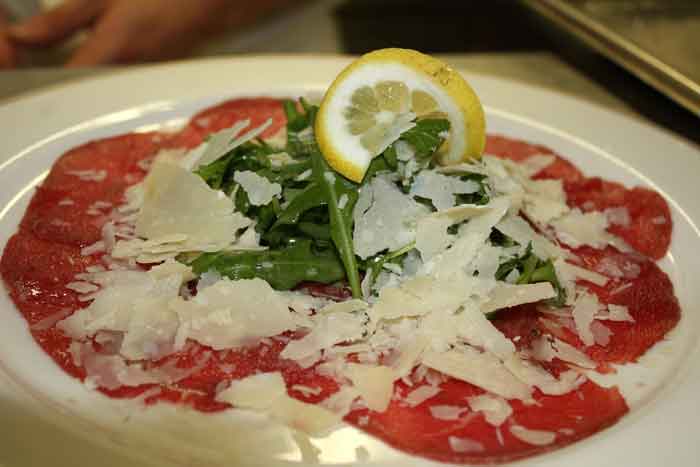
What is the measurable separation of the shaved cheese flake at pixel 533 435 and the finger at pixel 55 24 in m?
3.30

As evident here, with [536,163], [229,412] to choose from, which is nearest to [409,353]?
[229,412]

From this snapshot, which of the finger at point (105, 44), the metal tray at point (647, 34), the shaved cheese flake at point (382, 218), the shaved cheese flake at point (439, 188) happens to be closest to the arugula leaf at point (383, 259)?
the shaved cheese flake at point (382, 218)

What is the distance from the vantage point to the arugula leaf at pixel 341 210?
1.91 m

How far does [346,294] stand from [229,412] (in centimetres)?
52

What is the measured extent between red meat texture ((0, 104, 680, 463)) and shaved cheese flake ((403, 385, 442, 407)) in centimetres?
1

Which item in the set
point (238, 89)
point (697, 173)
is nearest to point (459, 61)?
point (238, 89)

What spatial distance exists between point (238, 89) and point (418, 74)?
1.18 meters

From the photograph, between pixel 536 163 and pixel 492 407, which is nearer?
pixel 492 407

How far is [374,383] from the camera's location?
64.5 inches

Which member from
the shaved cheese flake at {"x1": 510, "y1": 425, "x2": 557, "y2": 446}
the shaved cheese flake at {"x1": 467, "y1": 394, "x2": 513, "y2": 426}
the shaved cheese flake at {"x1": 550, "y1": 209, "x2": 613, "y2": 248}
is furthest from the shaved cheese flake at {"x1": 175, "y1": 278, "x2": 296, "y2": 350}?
the shaved cheese flake at {"x1": 550, "y1": 209, "x2": 613, "y2": 248}

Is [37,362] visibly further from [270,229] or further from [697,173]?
[697,173]

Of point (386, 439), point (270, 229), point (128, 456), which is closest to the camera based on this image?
point (128, 456)

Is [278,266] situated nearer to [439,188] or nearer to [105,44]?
[439,188]

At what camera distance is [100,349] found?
67.7 inches
